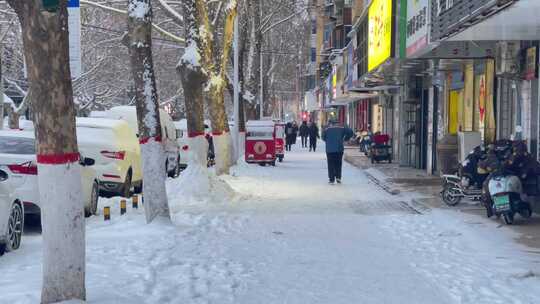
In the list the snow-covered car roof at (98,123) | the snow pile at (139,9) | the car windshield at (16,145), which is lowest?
the car windshield at (16,145)

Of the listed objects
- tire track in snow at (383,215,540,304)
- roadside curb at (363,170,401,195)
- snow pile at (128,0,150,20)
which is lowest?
roadside curb at (363,170,401,195)

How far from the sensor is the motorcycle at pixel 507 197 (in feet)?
40.3

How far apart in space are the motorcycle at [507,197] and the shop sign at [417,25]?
14.8 ft

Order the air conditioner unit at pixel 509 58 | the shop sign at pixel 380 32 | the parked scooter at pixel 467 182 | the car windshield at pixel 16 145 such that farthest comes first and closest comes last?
the shop sign at pixel 380 32 → the air conditioner unit at pixel 509 58 → the parked scooter at pixel 467 182 → the car windshield at pixel 16 145

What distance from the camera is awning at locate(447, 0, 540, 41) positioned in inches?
424

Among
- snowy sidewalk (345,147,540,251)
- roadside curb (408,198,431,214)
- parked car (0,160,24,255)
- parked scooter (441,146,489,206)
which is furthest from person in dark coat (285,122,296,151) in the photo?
parked car (0,160,24,255)

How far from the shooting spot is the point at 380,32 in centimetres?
2478

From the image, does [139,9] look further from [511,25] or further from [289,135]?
[289,135]

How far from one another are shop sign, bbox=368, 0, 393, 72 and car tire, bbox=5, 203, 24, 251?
43.0 feet

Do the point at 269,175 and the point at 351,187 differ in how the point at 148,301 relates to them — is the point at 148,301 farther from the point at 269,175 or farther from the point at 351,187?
the point at 269,175

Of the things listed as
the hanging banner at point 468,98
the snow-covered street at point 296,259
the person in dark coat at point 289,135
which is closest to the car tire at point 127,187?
the snow-covered street at point 296,259

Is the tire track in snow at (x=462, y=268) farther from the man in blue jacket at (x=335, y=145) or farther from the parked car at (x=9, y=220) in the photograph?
the man in blue jacket at (x=335, y=145)

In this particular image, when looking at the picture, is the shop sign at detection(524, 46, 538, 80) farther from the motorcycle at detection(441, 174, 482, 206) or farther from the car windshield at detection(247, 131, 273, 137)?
the car windshield at detection(247, 131, 273, 137)

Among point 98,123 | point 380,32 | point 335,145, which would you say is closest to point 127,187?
point 98,123
